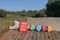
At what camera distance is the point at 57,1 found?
41.4 m

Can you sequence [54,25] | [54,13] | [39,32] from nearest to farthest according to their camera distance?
1. [39,32]
2. [54,25]
3. [54,13]

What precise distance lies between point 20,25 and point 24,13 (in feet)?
81.4

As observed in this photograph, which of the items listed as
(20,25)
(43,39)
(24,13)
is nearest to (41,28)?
(20,25)

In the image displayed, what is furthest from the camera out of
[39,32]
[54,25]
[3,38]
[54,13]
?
[54,13]

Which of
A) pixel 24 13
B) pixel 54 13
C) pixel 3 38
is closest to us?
pixel 3 38

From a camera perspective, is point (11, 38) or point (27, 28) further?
point (27, 28)

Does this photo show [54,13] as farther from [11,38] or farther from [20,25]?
[11,38]

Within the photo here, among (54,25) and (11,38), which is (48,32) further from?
(11,38)

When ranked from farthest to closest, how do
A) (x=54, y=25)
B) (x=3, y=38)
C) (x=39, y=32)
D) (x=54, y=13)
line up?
(x=54, y=13)
(x=54, y=25)
(x=39, y=32)
(x=3, y=38)

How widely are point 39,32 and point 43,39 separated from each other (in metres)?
3.22

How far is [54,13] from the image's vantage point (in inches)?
1563

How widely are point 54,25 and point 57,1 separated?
2240cm

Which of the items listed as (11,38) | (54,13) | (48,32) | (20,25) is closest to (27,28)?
(20,25)

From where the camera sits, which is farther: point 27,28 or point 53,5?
Result: point 53,5
